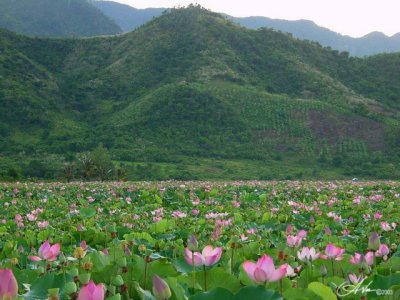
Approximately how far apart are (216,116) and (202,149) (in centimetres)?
814

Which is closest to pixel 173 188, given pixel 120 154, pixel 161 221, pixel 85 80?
pixel 161 221

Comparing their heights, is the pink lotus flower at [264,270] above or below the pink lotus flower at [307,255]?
above

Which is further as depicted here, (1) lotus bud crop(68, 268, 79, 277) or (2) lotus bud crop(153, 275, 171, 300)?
(1) lotus bud crop(68, 268, 79, 277)

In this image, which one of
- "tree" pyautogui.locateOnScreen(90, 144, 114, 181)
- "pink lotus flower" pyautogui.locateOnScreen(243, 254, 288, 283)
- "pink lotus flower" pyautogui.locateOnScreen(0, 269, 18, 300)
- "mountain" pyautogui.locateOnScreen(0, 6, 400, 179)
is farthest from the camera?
"mountain" pyautogui.locateOnScreen(0, 6, 400, 179)

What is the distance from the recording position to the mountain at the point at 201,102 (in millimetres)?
59125

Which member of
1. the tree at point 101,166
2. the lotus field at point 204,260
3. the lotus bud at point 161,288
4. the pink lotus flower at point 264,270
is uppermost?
the pink lotus flower at point 264,270

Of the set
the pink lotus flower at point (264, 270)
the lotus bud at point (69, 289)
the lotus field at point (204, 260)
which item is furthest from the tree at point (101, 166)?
the pink lotus flower at point (264, 270)

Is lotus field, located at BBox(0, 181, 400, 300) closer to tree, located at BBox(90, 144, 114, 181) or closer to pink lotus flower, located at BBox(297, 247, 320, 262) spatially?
pink lotus flower, located at BBox(297, 247, 320, 262)

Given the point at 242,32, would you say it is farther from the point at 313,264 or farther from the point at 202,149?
the point at 313,264

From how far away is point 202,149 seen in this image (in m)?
63.1

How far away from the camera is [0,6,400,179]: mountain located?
194ft

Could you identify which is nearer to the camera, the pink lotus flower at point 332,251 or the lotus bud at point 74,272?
Result: the lotus bud at point 74,272

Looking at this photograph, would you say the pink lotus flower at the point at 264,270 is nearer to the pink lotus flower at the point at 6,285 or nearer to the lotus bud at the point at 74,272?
the pink lotus flower at the point at 6,285

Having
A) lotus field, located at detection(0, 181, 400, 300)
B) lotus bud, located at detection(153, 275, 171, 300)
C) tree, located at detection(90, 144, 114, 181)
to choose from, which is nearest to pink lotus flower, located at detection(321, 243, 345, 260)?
lotus field, located at detection(0, 181, 400, 300)
